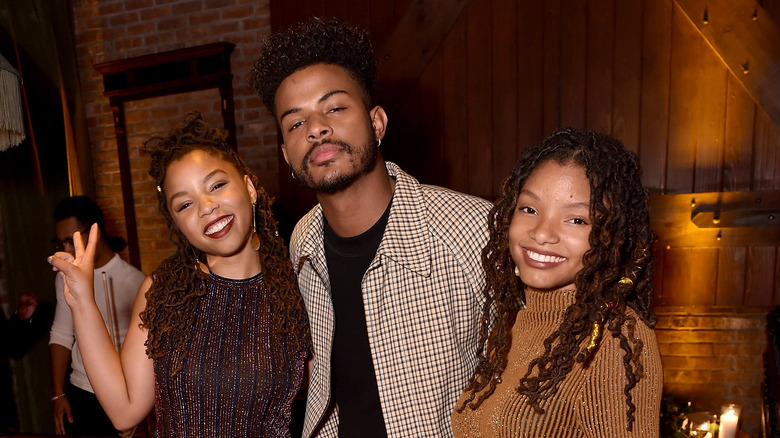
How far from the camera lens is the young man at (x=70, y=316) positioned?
2.84 metres

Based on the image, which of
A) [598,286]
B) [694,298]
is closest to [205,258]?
[598,286]

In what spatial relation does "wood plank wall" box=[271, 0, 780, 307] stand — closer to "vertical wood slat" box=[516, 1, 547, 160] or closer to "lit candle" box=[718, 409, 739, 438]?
"vertical wood slat" box=[516, 1, 547, 160]

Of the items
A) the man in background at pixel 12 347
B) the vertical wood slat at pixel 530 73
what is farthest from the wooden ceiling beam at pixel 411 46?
the man in background at pixel 12 347

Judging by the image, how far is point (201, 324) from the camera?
5.39 ft

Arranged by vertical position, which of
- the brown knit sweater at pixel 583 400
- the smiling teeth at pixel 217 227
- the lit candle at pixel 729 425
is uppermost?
the smiling teeth at pixel 217 227

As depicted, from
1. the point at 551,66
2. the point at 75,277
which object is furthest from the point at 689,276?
the point at 75,277

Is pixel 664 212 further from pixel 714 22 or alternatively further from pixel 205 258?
pixel 205 258

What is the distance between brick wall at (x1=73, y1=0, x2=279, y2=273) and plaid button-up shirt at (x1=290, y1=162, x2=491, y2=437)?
2472 mm

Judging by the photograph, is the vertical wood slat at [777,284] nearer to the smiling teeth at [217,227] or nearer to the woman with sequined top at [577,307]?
the woman with sequined top at [577,307]

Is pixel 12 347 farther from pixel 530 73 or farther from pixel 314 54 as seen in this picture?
pixel 530 73

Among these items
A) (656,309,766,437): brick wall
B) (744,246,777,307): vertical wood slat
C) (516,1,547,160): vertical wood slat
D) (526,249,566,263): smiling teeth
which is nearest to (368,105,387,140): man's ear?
(526,249,566,263): smiling teeth

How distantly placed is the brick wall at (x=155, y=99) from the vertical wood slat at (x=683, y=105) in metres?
2.83

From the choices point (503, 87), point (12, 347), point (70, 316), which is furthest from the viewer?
point (12, 347)

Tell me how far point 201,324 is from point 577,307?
4.04ft
